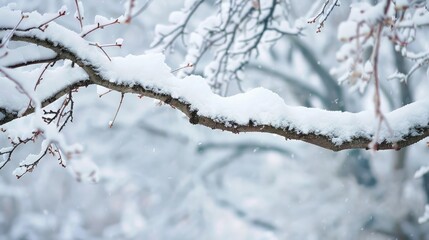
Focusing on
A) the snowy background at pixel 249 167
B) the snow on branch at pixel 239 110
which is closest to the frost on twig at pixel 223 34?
the snow on branch at pixel 239 110

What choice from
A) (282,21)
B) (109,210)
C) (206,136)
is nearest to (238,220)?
(206,136)

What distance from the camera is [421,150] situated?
9453 mm

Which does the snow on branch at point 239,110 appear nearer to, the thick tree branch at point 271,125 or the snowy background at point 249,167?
the thick tree branch at point 271,125

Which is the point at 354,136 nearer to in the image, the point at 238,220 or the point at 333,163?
the point at 333,163

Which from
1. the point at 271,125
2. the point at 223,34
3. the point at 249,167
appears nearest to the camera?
the point at 271,125

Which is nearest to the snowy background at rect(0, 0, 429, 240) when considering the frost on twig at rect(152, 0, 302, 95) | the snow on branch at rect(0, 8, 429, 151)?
the frost on twig at rect(152, 0, 302, 95)

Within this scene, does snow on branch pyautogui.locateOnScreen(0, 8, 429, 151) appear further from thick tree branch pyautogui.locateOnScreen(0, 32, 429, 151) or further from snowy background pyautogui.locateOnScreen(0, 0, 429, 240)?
snowy background pyautogui.locateOnScreen(0, 0, 429, 240)

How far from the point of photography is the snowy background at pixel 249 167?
8.38 meters

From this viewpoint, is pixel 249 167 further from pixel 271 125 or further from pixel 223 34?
pixel 271 125

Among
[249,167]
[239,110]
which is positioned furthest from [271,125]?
[249,167]

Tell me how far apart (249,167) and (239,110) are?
34.6 feet

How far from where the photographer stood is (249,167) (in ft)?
41.8

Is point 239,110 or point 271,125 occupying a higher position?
point 239,110

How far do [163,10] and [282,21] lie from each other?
7122 millimetres
